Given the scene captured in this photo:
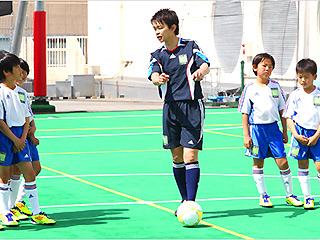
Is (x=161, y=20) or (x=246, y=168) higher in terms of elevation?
(x=161, y=20)

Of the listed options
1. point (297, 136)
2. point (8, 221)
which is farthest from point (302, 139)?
point (8, 221)

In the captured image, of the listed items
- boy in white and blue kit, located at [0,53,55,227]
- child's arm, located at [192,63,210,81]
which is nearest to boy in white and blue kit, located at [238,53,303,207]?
child's arm, located at [192,63,210,81]

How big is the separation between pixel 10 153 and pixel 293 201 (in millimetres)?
3396

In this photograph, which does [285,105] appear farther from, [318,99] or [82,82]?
[82,82]

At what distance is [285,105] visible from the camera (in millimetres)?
9172

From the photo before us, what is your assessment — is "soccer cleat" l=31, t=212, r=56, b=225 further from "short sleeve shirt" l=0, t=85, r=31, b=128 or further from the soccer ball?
the soccer ball

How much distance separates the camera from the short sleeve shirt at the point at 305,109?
29.1 feet

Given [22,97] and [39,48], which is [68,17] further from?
[22,97]

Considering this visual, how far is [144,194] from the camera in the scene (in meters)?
9.77

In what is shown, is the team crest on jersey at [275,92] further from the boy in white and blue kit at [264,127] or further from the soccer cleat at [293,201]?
the soccer cleat at [293,201]

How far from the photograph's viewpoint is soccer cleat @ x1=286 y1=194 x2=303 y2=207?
8820 mm

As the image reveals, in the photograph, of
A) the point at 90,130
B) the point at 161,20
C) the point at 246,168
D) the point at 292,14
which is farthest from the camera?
the point at 292,14

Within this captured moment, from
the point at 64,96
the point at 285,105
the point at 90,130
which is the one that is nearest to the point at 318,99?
the point at 285,105

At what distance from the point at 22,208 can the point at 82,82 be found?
3143cm
